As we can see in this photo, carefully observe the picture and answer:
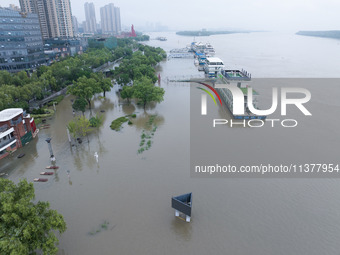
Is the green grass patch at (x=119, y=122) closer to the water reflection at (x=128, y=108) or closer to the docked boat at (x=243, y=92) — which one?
the water reflection at (x=128, y=108)

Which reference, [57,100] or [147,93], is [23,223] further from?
[57,100]

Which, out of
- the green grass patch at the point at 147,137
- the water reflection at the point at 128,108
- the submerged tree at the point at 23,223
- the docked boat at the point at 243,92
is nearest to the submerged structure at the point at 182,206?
the submerged tree at the point at 23,223

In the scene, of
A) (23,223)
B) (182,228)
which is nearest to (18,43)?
(23,223)

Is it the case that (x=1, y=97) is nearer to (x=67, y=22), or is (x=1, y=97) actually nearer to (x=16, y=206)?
(x=16, y=206)

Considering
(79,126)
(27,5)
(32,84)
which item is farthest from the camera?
(27,5)

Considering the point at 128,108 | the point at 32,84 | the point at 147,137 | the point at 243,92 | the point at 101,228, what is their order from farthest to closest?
the point at 128,108, the point at 32,84, the point at 243,92, the point at 147,137, the point at 101,228

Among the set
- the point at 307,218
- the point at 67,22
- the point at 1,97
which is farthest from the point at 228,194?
the point at 67,22

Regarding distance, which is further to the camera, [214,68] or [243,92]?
[214,68]
